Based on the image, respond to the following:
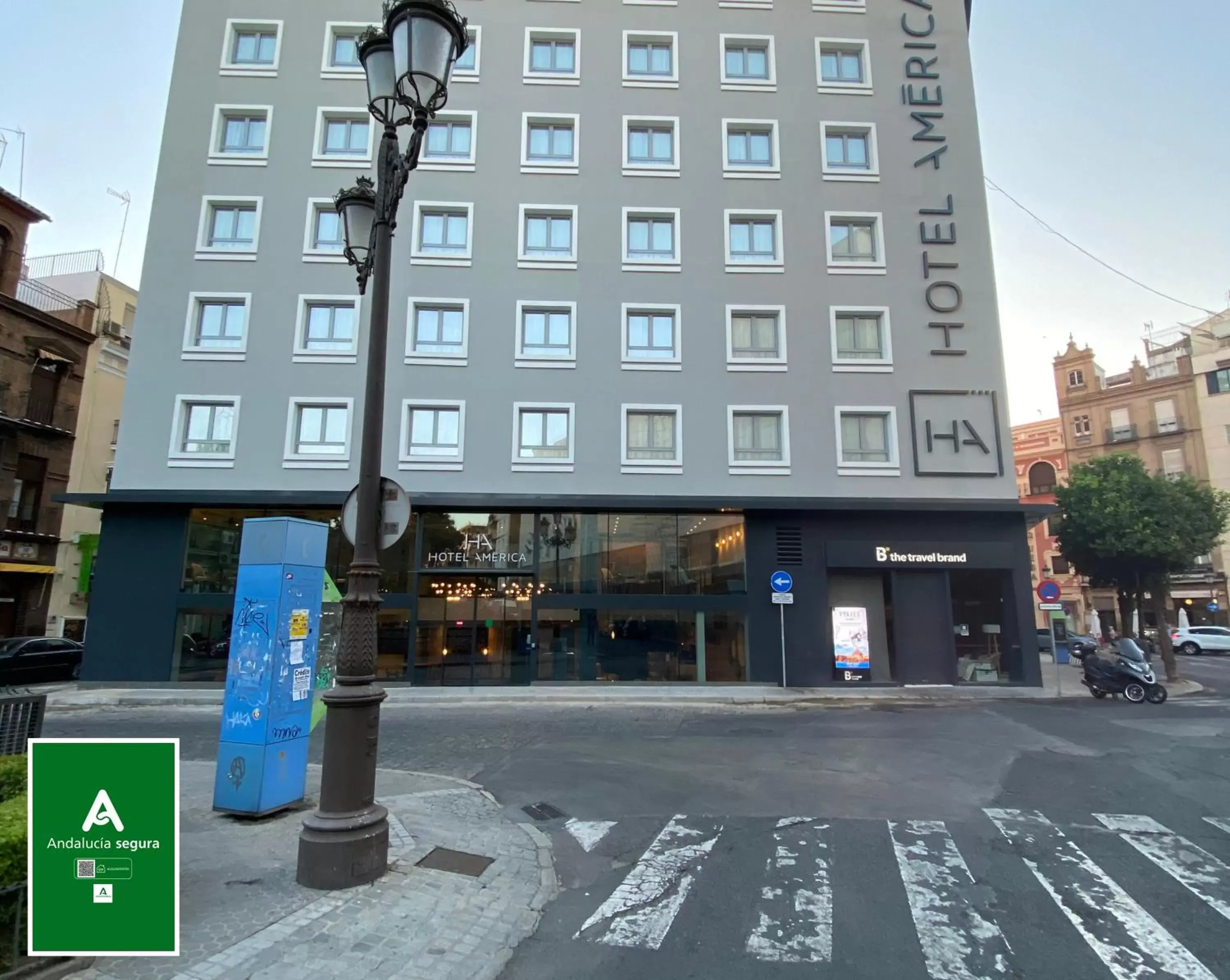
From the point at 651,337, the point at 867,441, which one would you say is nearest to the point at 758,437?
the point at 867,441

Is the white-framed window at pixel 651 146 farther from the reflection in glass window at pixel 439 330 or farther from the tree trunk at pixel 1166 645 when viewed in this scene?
the tree trunk at pixel 1166 645

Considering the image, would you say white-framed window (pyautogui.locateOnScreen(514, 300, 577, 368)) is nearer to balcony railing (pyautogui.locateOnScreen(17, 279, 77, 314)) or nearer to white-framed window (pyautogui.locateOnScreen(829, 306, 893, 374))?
white-framed window (pyautogui.locateOnScreen(829, 306, 893, 374))

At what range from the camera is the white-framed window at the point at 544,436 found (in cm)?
1989

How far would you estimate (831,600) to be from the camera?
65.7ft

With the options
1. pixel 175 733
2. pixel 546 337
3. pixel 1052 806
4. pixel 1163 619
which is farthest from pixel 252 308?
pixel 1163 619

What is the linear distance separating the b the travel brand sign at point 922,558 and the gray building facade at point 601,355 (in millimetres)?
79

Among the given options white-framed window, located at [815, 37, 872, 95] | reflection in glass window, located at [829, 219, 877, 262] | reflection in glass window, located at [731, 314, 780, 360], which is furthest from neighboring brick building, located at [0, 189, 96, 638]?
white-framed window, located at [815, 37, 872, 95]

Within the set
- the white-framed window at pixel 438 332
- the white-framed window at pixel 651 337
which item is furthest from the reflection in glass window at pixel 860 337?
the white-framed window at pixel 438 332

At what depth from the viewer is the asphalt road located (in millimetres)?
4191

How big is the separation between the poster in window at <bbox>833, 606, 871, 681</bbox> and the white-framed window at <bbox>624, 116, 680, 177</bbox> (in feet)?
47.8

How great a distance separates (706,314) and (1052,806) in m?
16.3

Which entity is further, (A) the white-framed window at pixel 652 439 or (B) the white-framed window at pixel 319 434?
(A) the white-framed window at pixel 652 439

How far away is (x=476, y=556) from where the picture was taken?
19.7 m

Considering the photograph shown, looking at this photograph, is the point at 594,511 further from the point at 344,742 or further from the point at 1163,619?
the point at 1163,619
